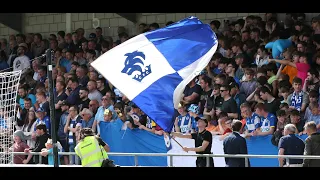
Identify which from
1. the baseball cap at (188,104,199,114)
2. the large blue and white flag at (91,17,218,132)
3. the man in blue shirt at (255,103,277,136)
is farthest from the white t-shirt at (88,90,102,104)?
the large blue and white flag at (91,17,218,132)

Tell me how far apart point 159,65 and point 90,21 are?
11105mm

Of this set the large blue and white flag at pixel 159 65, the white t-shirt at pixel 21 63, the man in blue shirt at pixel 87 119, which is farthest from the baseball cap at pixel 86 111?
the large blue and white flag at pixel 159 65

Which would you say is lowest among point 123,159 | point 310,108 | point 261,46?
point 123,159

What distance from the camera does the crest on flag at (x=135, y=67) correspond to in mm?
10430

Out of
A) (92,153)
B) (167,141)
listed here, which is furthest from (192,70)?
(167,141)

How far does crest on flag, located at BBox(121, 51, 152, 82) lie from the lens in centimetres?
1043

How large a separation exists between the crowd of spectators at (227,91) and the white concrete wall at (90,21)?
1.51 metres

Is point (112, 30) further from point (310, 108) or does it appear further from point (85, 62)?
point (310, 108)

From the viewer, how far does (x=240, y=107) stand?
13.4 metres

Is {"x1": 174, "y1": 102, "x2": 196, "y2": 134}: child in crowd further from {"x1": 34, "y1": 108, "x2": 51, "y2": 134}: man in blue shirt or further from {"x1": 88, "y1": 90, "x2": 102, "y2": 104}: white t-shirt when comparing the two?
{"x1": 34, "y1": 108, "x2": 51, "y2": 134}: man in blue shirt

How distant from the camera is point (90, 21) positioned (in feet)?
70.1
